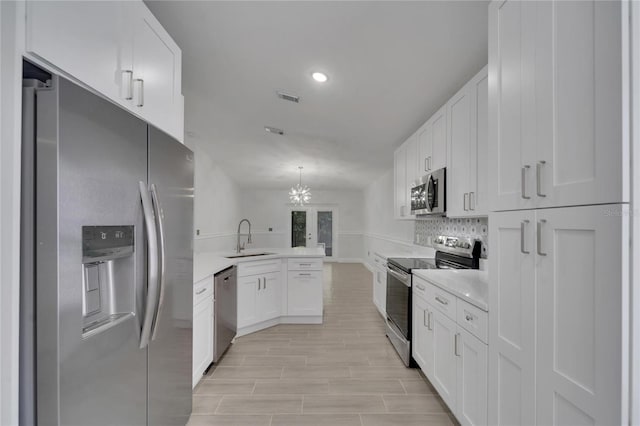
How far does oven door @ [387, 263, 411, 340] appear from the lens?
8.74 feet

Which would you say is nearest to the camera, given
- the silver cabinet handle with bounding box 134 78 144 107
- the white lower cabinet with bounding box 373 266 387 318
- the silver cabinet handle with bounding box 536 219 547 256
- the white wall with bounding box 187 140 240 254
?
the silver cabinet handle with bounding box 536 219 547 256

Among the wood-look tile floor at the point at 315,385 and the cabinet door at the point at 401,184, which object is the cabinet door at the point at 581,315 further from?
the cabinet door at the point at 401,184

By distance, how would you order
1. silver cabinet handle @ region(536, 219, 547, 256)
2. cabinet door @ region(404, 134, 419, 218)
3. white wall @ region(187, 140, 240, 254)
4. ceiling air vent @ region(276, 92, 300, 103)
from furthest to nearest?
white wall @ region(187, 140, 240, 254) → cabinet door @ region(404, 134, 419, 218) → ceiling air vent @ region(276, 92, 300, 103) → silver cabinet handle @ region(536, 219, 547, 256)

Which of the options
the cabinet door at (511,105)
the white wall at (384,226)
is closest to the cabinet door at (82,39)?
the cabinet door at (511,105)

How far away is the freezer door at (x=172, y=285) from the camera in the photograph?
4.44ft

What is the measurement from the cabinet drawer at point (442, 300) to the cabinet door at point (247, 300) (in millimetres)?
2049

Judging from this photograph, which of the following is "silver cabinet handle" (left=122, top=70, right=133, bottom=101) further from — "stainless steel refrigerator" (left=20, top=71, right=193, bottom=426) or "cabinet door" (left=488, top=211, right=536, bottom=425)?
"cabinet door" (left=488, top=211, right=536, bottom=425)

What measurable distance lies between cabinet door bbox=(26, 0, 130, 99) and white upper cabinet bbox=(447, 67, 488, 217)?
7.06ft

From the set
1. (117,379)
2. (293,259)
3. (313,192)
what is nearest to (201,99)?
(293,259)

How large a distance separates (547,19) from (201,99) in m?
3.12

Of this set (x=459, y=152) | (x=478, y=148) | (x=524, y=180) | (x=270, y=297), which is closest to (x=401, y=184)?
(x=459, y=152)

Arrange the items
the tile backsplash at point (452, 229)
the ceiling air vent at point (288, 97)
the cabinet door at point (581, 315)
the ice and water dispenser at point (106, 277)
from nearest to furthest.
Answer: the cabinet door at point (581, 315) → the ice and water dispenser at point (106, 277) → the tile backsplash at point (452, 229) → the ceiling air vent at point (288, 97)

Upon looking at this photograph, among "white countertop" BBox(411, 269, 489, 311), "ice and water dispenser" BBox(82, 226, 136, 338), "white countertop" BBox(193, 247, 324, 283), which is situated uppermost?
"ice and water dispenser" BBox(82, 226, 136, 338)

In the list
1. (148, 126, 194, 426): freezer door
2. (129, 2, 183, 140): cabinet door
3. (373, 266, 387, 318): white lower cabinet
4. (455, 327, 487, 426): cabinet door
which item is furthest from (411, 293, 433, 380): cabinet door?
(129, 2, 183, 140): cabinet door
